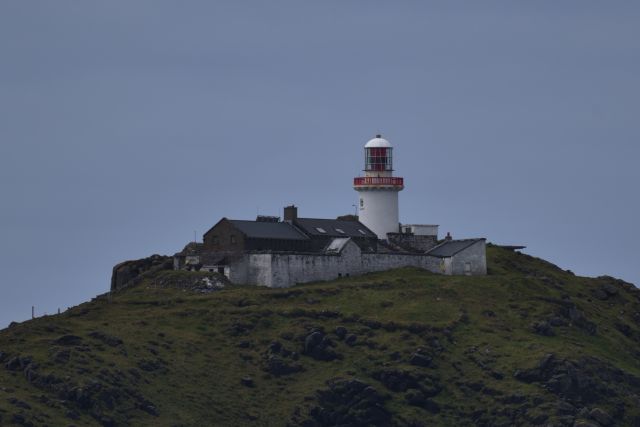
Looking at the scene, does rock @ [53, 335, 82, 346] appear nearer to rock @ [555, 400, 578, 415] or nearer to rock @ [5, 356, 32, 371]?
rock @ [5, 356, 32, 371]

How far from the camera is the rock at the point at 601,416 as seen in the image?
485ft

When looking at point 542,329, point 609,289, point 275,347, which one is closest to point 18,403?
point 275,347

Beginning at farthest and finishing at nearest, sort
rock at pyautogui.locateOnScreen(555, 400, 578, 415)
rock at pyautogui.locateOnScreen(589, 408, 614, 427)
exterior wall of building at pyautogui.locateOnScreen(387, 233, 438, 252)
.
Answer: exterior wall of building at pyautogui.locateOnScreen(387, 233, 438, 252)
rock at pyautogui.locateOnScreen(589, 408, 614, 427)
rock at pyautogui.locateOnScreen(555, 400, 578, 415)

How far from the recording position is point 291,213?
168875 mm

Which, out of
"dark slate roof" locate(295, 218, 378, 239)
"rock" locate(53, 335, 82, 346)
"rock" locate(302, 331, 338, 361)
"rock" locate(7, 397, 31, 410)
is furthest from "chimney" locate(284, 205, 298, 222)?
"rock" locate(7, 397, 31, 410)

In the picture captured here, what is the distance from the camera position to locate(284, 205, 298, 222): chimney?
554 feet

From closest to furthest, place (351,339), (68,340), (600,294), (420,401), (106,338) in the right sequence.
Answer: (68,340)
(106,338)
(420,401)
(351,339)
(600,294)

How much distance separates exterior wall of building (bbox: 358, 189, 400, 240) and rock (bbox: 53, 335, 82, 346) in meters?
36.8

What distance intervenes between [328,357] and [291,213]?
21347 mm

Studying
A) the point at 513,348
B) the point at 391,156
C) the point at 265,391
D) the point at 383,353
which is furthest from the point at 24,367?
the point at 391,156

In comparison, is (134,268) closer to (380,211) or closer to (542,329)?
(380,211)

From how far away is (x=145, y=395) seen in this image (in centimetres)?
13950

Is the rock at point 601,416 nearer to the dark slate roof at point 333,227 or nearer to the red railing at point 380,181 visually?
the dark slate roof at point 333,227

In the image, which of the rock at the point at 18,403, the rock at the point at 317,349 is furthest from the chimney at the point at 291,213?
the rock at the point at 18,403
